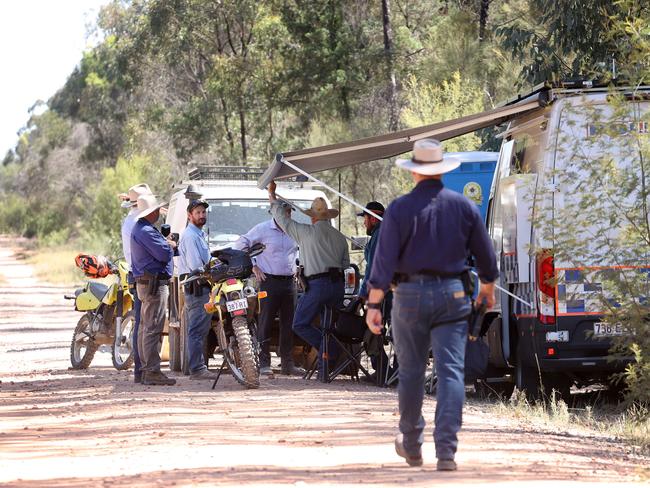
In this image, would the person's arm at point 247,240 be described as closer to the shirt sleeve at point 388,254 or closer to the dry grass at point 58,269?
the shirt sleeve at point 388,254

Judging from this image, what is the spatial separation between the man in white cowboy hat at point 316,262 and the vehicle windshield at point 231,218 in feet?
6.20

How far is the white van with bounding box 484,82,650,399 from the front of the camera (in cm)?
1107

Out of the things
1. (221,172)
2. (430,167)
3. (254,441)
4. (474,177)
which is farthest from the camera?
(474,177)

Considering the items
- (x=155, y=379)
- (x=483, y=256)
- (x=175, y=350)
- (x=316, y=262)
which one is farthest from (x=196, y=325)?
(x=483, y=256)

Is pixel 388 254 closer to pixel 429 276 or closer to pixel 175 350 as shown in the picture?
pixel 429 276

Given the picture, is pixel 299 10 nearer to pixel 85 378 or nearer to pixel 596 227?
pixel 85 378

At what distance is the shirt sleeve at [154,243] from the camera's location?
13398 millimetres

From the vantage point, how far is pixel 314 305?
14.1 meters

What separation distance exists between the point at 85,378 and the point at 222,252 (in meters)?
2.61

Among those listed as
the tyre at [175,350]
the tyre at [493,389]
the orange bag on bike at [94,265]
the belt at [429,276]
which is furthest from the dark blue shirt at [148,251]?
the belt at [429,276]

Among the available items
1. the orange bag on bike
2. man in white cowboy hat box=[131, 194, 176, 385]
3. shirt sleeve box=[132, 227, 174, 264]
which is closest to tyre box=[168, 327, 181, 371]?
the orange bag on bike

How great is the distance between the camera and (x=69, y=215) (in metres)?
83.8

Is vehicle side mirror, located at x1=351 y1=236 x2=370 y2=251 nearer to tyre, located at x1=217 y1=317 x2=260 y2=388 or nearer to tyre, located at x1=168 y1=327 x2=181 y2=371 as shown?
tyre, located at x1=217 y1=317 x2=260 y2=388

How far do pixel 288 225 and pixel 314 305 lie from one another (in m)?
0.85
